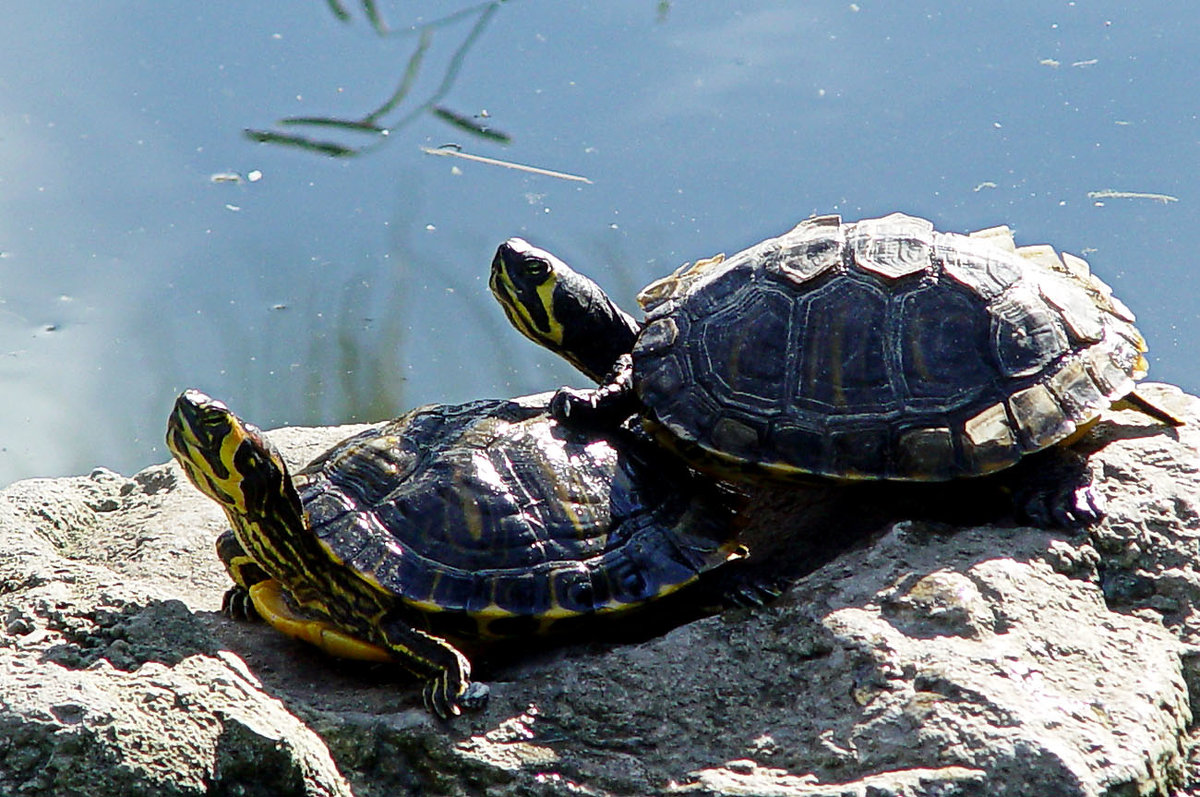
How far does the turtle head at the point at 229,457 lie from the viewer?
3.34 metres

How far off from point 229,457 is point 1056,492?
218 centimetres

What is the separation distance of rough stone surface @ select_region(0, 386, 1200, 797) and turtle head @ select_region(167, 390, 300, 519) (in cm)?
31

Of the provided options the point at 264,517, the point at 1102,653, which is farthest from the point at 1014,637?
the point at 264,517

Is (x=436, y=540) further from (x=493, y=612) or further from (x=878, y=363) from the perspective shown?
(x=878, y=363)

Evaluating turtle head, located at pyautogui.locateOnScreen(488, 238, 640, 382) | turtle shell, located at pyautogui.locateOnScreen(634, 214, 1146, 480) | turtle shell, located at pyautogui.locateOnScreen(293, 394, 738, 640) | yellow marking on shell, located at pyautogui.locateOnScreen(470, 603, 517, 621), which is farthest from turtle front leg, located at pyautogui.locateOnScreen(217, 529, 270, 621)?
turtle head, located at pyautogui.locateOnScreen(488, 238, 640, 382)

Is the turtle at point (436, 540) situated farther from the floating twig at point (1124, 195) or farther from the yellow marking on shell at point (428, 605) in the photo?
the floating twig at point (1124, 195)

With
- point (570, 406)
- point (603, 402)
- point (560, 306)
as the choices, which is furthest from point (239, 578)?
point (560, 306)

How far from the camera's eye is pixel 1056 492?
361cm

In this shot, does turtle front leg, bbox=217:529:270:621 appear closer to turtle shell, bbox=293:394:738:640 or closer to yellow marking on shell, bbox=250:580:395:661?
yellow marking on shell, bbox=250:580:395:661

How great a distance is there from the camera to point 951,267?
3873mm

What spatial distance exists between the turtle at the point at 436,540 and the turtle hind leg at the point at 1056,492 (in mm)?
785

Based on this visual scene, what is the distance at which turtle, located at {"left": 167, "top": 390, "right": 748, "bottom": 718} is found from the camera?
10.9 feet

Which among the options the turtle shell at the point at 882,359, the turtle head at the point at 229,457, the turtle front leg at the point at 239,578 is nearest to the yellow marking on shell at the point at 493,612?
the turtle head at the point at 229,457

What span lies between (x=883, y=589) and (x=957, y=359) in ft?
2.61
